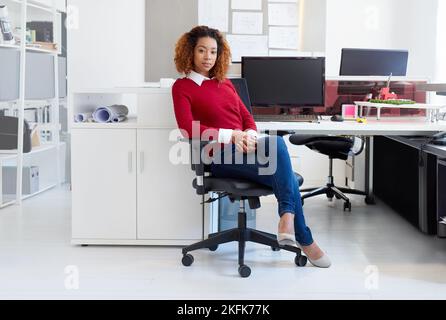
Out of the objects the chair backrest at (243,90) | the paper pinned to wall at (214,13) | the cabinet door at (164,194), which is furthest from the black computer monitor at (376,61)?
the paper pinned to wall at (214,13)

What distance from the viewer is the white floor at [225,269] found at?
2744 millimetres

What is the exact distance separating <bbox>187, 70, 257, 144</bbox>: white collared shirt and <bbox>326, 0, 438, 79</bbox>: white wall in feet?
9.52

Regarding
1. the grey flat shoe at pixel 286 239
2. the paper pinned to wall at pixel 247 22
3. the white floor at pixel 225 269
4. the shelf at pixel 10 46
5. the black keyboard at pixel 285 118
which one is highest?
the paper pinned to wall at pixel 247 22

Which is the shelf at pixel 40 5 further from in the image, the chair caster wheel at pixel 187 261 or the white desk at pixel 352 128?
the chair caster wheel at pixel 187 261

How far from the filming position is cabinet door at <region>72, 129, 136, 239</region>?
11.6 ft

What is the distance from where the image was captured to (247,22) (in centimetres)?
610

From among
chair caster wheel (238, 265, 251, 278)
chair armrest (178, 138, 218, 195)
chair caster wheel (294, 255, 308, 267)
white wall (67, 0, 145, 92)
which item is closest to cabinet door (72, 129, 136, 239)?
chair armrest (178, 138, 218, 195)

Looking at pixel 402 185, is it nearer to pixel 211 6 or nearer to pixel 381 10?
pixel 381 10

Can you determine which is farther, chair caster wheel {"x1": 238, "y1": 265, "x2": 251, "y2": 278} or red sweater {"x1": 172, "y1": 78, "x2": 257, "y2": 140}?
red sweater {"x1": 172, "y1": 78, "x2": 257, "y2": 140}

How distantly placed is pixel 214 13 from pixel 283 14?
2.14 ft

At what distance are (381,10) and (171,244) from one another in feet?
11.7

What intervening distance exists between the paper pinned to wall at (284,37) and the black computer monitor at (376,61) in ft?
5.96

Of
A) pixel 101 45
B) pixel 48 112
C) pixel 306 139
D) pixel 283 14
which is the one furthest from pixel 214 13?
pixel 306 139

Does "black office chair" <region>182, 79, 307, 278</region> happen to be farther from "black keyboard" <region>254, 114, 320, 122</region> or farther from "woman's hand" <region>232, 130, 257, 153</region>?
"black keyboard" <region>254, 114, 320, 122</region>
